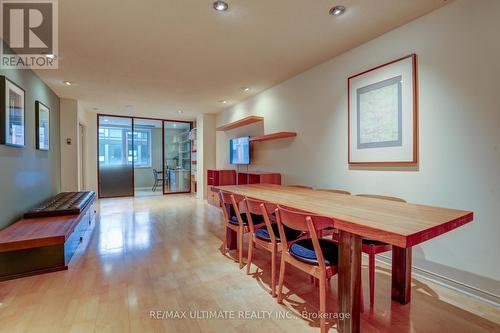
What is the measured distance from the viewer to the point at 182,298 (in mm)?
2045

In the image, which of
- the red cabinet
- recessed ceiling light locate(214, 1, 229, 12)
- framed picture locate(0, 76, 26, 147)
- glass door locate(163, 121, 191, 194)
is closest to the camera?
recessed ceiling light locate(214, 1, 229, 12)

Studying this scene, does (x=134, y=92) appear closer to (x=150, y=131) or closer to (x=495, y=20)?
(x=150, y=131)

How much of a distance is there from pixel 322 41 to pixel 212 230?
3.19m

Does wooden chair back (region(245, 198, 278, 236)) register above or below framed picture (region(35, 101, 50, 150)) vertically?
below

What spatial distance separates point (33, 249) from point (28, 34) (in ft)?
7.73

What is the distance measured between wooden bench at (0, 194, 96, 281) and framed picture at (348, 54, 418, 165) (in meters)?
3.45

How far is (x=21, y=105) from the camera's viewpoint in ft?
10.4

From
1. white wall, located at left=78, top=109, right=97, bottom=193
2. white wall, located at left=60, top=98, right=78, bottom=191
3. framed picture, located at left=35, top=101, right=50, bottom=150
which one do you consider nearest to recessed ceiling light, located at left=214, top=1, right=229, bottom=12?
framed picture, located at left=35, top=101, right=50, bottom=150

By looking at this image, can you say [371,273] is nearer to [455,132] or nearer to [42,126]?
[455,132]

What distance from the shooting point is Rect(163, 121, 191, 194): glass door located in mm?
8367

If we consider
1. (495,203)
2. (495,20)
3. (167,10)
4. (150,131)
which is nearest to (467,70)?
(495,20)

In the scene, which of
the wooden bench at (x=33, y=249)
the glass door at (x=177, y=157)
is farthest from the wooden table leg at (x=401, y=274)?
the glass door at (x=177, y=157)

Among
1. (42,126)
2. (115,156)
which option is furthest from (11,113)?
(115,156)

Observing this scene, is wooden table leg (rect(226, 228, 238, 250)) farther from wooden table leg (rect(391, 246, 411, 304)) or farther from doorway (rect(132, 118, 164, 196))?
doorway (rect(132, 118, 164, 196))
